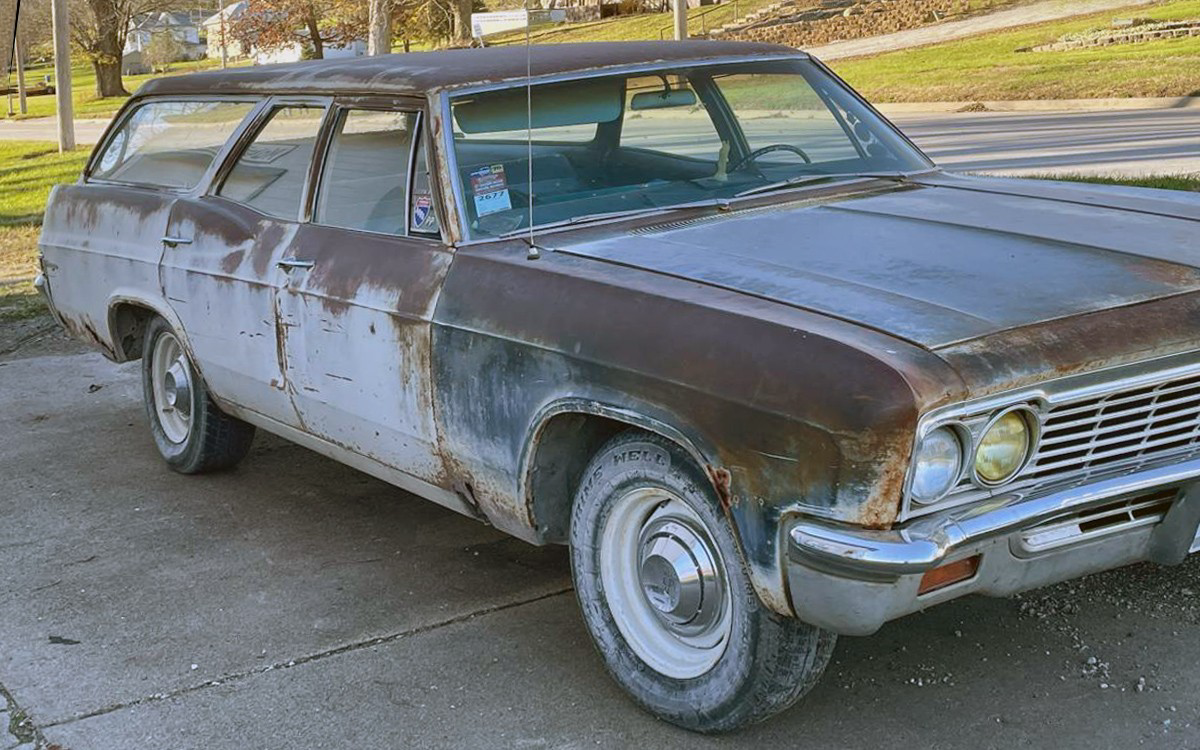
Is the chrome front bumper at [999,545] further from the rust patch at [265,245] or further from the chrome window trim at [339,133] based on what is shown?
the rust patch at [265,245]

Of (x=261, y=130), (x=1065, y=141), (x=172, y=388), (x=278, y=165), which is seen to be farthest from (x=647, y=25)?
(x=278, y=165)

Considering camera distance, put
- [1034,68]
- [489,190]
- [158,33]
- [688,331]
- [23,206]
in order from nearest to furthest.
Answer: [688,331] → [489,190] → [23,206] → [1034,68] → [158,33]

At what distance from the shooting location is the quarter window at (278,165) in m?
4.79

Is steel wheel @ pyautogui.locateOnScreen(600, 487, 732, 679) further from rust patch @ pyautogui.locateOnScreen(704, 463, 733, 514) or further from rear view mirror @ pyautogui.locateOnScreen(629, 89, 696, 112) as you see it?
rear view mirror @ pyautogui.locateOnScreen(629, 89, 696, 112)

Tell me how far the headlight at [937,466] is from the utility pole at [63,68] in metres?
21.4

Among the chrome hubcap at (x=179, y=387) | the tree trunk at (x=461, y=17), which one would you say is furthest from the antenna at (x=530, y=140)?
the tree trunk at (x=461, y=17)

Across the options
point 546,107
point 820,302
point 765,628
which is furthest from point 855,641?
point 546,107

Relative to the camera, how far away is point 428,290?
396 centimetres

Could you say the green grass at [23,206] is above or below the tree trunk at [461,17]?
below

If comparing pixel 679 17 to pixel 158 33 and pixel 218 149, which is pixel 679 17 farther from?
pixel 158 33

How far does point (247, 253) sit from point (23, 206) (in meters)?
12.2

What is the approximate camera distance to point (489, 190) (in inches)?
163

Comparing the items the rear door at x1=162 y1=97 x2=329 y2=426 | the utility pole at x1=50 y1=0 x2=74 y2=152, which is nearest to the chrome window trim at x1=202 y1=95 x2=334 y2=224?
the rear door at x1=162 y1=97 x2=329 y2=426

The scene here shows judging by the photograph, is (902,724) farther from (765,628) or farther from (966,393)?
(966,393)
